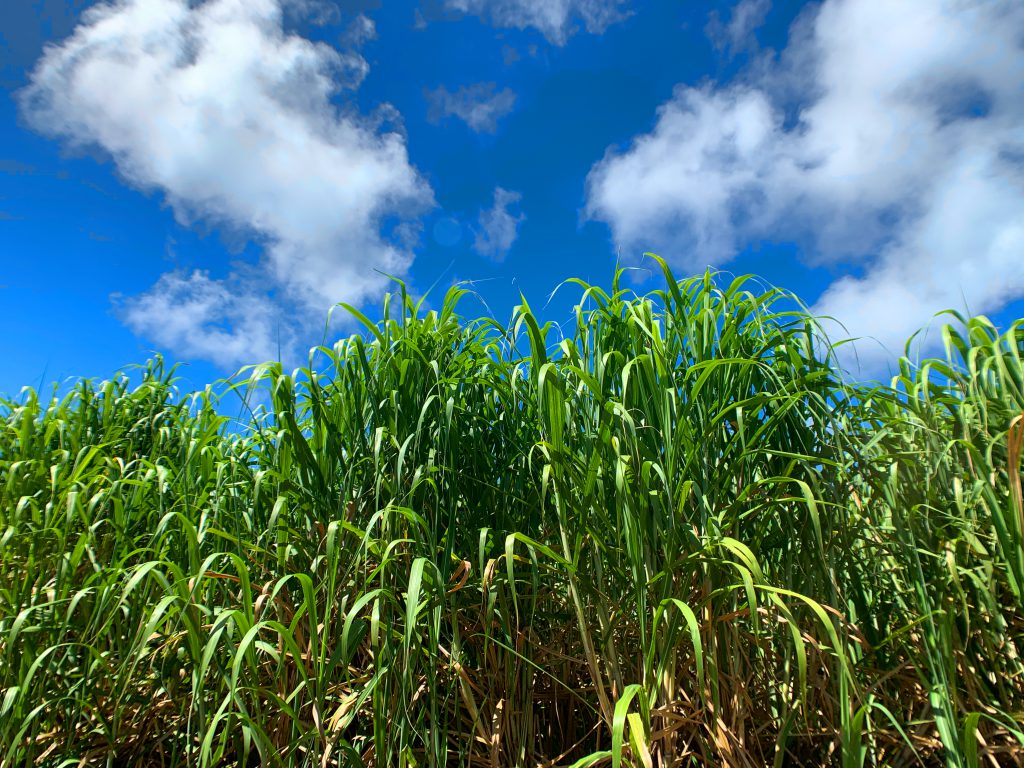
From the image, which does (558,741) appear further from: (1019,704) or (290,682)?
(1019,704)

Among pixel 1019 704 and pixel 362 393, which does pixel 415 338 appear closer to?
pixel 362 393

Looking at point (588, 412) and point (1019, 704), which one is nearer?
point (1019, 704)

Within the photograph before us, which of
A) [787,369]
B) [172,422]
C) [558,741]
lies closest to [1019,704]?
[787,369]

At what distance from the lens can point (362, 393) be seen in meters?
1.61

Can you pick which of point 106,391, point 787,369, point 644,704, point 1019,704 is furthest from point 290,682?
point 106,391

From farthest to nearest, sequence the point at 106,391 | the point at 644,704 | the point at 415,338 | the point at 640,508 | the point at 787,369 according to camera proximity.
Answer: the point at 106,391
the point at 415,338
the point at 787,369
the point at 640,508
the point at 644,704

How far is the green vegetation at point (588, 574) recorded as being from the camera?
125 cm

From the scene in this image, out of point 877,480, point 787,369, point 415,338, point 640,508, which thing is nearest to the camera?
point 640,508

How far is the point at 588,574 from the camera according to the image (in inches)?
57.8

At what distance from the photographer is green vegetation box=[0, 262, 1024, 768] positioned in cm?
125

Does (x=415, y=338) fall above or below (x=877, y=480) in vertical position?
above

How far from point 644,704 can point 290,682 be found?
2.83ft

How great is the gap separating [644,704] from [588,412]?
1.92 feet

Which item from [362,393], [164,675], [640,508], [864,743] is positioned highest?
[362,393]
